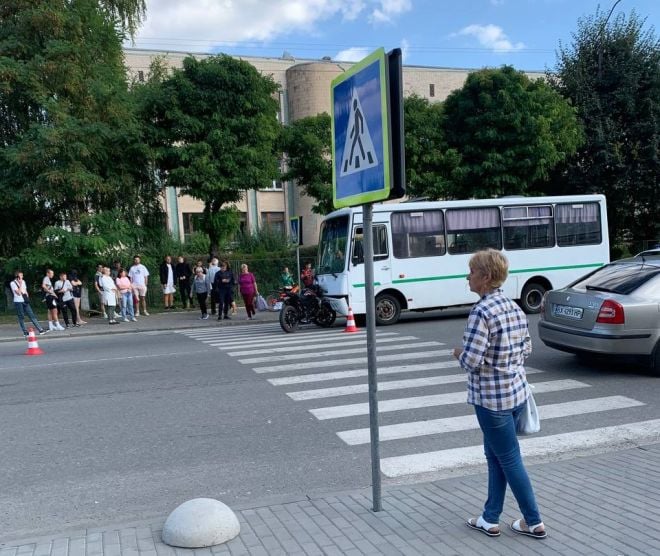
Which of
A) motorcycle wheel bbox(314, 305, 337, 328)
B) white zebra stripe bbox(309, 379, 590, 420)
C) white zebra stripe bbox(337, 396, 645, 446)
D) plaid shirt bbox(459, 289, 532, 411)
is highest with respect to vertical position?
plaid shirt bbox(459, 289, 532, 411)

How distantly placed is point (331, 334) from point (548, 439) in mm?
8071

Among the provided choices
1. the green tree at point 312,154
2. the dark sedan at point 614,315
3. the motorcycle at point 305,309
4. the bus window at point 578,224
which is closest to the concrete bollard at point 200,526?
the dark sedan at point 614,315

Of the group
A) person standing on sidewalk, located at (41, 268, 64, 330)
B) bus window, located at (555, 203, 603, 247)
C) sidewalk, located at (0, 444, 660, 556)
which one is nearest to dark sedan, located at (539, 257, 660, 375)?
sidewalk, located at (0, 444, 660, 556)

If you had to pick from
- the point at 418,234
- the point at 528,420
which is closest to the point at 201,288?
the point at 418,234

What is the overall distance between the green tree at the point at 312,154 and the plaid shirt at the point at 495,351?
21966 mm

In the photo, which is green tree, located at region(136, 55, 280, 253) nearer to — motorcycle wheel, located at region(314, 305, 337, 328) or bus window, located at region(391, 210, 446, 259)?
bus window, located at region(391, 210, 446, 259)

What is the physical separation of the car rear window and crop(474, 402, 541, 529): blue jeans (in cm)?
549

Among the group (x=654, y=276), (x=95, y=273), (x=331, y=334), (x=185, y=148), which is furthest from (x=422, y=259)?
(x=95, y=273)

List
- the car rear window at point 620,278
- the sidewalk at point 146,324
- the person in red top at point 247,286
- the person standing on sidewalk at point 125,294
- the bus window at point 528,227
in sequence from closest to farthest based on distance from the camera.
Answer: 1. the car rear window at point 620,278
2. the bus window at point 528,227
3. the sidewalk at point 146,324
4. the person in red top at point 247,286
5. the person standing on sidewalk at point 125,294

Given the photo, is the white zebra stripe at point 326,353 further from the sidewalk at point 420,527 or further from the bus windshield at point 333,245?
the sidewalk at point 420,527

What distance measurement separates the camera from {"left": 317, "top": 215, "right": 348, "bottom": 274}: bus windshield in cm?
1478

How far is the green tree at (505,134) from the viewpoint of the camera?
78.1 feet

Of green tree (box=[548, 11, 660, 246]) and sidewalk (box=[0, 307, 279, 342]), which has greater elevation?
green tree (box=[548, 11, 660, 246])

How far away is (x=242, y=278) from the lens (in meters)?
17.9
